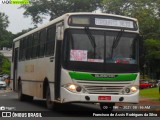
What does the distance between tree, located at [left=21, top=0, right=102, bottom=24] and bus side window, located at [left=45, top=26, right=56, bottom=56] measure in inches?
2281

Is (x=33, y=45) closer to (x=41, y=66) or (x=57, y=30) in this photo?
(x=41, y=66)

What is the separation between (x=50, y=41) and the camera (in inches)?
692

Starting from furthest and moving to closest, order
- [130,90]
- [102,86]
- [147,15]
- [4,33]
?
[4,33] → [147,15] → [130,90] → [102,86]

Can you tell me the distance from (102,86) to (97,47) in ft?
4.19

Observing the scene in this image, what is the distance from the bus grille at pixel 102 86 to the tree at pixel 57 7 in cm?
6077

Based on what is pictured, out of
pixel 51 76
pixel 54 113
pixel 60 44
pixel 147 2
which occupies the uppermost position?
pixel 147 2

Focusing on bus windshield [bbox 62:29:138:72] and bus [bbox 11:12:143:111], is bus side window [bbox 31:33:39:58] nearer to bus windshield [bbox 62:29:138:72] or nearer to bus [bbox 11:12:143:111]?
bus [bbox 11:12:143:111]

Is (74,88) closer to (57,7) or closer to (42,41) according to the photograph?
(42,41)

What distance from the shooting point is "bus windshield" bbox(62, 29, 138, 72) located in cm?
1520

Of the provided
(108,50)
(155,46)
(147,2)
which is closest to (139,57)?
(108,50)

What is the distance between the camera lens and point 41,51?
19.1 meters

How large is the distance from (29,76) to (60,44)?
616 cm

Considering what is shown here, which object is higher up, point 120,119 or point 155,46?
point 155,46

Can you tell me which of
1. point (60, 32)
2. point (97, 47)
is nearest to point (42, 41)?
point (60, 32)
